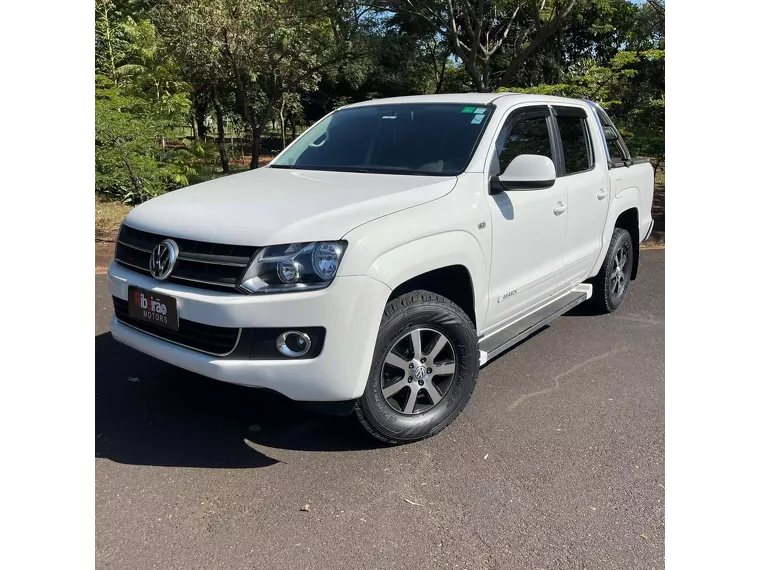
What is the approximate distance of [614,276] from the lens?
5.61m

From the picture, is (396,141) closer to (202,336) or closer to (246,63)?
(202,336)

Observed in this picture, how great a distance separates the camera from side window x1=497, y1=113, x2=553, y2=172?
3900 millimetres

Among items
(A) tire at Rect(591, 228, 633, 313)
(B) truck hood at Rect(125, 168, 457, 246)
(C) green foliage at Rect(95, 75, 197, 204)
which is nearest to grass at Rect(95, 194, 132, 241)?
(C) green foliage at Rect(95, 75, 197, 204)

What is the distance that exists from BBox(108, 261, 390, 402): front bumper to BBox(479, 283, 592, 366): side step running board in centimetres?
101

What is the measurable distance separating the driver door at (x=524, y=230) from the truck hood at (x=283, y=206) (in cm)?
49

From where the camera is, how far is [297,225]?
279 cm

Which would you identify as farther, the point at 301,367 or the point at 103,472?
the point at 103,472

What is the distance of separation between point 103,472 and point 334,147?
99.6 inches

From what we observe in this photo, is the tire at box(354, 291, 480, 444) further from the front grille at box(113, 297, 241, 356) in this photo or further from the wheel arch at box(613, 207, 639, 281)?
the wheel arch at box(613, 207, 639, 281)

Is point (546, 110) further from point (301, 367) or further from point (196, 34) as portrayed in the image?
point (196, 34)

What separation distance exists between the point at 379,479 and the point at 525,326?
1.56 metres

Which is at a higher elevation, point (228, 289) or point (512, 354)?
point (228, 289)
